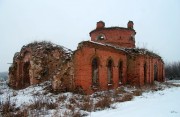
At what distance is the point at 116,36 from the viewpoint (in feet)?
90.2

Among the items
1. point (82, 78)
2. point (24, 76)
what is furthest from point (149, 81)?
point (24, 76)

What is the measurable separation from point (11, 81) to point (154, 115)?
1712cm

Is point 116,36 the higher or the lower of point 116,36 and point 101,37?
the higher

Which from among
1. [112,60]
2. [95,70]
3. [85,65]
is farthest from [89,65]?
[112,60]

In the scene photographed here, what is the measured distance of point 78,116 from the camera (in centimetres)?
880

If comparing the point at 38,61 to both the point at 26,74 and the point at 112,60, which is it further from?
the point at 112,60

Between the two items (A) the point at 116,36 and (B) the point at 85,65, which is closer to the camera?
(B) the point at 85,65

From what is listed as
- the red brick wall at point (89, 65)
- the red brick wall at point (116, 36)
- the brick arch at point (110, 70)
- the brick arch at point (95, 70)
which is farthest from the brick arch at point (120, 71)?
the red brick wall at point (116, 36)

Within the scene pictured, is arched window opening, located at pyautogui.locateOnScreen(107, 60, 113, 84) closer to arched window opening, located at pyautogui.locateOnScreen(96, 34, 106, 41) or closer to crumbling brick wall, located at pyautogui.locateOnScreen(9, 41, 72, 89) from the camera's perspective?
crumbling brick wall, located at pyautogui.locateOnScreen(9, 41, 72, 89)

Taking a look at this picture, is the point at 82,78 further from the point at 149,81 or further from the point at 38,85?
the point at 149,81

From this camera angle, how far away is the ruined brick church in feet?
52.8

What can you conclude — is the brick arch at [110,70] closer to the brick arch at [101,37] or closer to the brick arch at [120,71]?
the brick arch at [120,71]

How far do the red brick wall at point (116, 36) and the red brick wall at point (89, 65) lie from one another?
6865 mm

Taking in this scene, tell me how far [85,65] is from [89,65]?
516 mm
